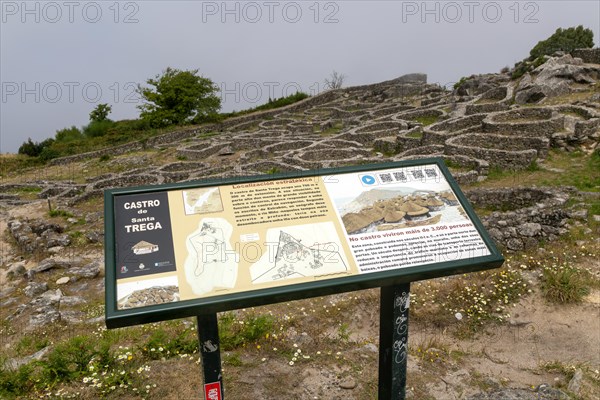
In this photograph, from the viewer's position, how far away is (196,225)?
4.10m

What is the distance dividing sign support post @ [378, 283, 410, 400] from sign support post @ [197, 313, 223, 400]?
5.71ft

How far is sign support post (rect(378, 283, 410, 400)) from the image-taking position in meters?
4.61

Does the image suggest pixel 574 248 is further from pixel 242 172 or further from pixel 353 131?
pixel 353 131

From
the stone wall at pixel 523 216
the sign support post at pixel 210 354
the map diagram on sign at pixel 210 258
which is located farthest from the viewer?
the stone wall at pixel 523 216

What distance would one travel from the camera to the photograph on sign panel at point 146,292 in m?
3.52

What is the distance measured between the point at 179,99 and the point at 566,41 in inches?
1530

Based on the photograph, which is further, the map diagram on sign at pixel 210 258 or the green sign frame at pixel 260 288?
the map diagram on sign at pixel 210 258

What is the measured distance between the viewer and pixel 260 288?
3.76 m

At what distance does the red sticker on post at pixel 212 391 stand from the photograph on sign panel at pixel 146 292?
1.20m

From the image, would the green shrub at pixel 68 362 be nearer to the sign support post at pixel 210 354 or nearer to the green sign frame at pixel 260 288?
the sign support post at pixel 210 354

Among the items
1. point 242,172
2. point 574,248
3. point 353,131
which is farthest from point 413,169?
point 353,131

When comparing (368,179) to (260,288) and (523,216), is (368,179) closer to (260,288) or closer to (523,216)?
(260,288)

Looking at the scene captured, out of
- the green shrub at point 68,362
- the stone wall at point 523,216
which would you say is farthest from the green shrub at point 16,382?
the stone wall at point 523,216

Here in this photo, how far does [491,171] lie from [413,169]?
13256 millimetres
